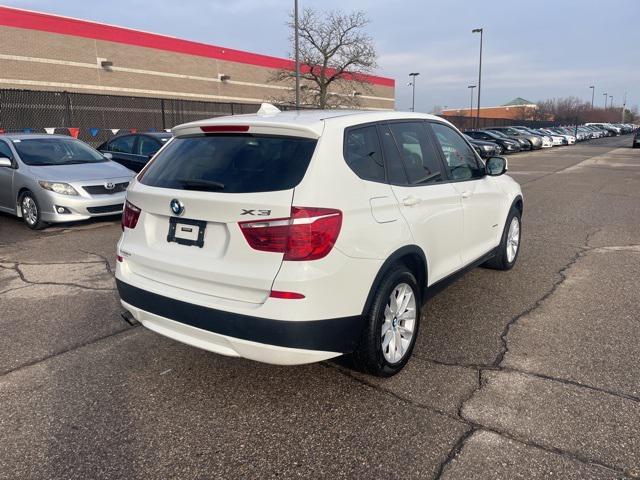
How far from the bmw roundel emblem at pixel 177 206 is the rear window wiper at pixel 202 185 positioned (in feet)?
0.34

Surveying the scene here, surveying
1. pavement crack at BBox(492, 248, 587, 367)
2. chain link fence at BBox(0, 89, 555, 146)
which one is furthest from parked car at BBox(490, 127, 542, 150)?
pavement crack at BBox(492, 248, 587, 367)

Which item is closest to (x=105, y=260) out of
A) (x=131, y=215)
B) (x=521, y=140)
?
(x=131, y=215)

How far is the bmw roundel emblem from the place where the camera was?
3.07 m

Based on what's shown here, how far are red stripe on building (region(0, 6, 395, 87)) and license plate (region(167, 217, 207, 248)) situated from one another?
36180mm

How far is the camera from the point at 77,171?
843 cm

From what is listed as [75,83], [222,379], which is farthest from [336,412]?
[75,83]

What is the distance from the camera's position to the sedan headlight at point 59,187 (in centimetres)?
797

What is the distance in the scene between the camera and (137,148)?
11.2 m

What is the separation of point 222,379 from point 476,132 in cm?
3110

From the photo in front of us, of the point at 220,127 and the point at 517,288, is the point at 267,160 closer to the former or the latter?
the point at 220,127

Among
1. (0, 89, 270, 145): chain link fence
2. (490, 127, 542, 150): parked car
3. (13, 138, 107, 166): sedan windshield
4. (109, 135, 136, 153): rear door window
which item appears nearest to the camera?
(13, 138, 107, 166): sedan windshield

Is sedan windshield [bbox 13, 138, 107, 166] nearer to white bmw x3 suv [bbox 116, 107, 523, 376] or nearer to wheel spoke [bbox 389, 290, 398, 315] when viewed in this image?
white bmw x3 suv [bbox 116, 107, 523, 376]

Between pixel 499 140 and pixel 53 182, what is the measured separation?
90.8 feet

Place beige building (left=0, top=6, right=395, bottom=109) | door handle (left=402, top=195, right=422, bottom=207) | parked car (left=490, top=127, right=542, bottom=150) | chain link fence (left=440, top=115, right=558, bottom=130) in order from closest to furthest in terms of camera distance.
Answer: door handle (left=402, top=195, right=422, bottom=207), beige building (left=0, top=6, right=395, bottom=109), parked car (left=490, top=127, right=542, bottom=150), chain link fence (left=440, top=115, right=558, bottom=130)
